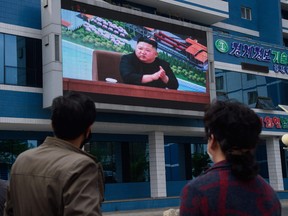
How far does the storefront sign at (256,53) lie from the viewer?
93.5ft

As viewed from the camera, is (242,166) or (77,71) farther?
(77,71)

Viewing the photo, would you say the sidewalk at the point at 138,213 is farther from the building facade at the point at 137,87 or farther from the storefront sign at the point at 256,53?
the storefront sign at the point at 256,53

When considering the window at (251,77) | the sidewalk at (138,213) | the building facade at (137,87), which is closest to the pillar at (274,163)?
the building facade at (137,87)

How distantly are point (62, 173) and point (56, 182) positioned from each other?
0.06 meters

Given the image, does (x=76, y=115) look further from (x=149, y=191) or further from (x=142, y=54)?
(x=149, y=191)

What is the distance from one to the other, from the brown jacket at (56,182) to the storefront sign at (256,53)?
25687mm

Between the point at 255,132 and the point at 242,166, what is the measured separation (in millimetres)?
207

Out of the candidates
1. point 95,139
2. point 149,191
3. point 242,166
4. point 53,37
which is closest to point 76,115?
point 242,166

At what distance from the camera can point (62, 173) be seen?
2637 millimetres

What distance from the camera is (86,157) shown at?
2.71 meters

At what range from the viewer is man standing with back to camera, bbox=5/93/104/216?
2584 mm

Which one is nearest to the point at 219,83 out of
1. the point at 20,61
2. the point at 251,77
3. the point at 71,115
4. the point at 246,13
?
the point at 251,77

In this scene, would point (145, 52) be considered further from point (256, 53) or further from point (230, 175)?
point (230, 175)

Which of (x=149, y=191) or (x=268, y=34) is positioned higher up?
(x=268, y=34)
